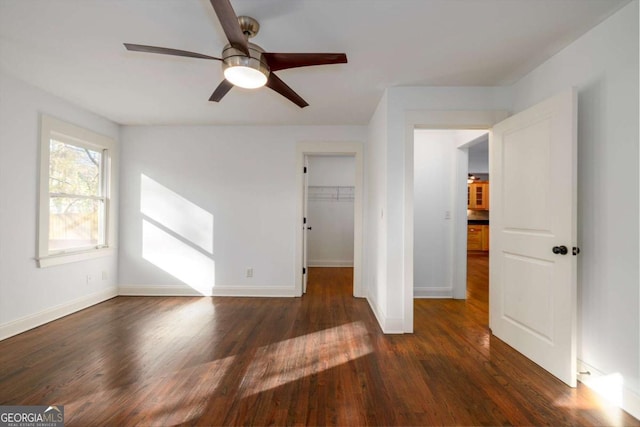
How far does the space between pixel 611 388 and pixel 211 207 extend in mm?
4226

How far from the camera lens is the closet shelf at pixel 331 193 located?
6414 millimetres

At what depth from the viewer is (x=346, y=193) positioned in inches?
253

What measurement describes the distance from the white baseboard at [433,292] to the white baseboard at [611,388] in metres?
2.01

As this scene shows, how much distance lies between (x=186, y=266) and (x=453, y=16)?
4.05m

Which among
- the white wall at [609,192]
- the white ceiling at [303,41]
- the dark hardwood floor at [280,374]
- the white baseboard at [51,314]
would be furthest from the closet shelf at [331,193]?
the white wall at [609,192]

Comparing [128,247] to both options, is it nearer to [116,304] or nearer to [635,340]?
[116,304]

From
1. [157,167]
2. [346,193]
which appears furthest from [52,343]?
[346,193]

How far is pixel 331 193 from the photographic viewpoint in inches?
253

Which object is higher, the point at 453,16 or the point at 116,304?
the point at 453,16

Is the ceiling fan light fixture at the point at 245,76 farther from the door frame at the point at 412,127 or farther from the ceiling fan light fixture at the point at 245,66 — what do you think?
the door frame at the point at 412,127

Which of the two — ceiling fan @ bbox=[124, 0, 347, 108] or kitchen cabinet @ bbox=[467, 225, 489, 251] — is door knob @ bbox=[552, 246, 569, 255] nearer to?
ceiling fan @ bbox=[124, 0, 347, 108]

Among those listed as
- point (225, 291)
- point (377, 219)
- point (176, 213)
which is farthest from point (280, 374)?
point (176, 213)

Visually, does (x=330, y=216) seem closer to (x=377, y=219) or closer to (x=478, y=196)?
(x=377, y=219)

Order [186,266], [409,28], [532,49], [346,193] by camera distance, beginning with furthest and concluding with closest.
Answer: [346,193]
[186,266]
[532,49]
[409,28]
